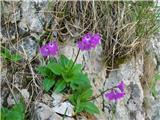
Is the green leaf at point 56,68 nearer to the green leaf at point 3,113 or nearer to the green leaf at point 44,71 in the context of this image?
the green leaf at point 44,71

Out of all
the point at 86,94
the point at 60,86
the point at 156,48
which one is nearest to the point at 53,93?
the point at 60,86

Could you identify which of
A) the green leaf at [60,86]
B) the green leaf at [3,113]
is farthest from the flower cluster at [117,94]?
the green leaf at [3,113]

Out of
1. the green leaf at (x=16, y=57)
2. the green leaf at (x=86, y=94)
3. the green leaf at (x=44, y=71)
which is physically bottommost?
the green leaf at (x=86, y=94)

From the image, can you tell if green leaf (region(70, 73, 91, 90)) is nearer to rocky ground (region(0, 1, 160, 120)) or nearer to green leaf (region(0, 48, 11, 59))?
rocky ground (region(0, 1, 160, 120))

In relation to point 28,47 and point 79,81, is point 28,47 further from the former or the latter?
point 79,81

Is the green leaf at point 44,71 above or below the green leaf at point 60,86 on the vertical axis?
above

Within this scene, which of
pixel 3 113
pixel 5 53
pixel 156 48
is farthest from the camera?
pixel 156 48
